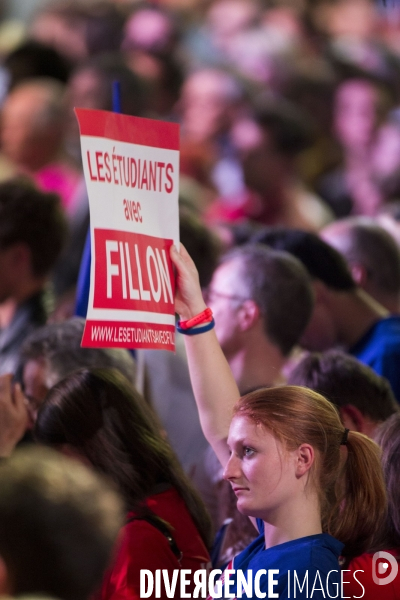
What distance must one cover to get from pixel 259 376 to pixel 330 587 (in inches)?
63.6

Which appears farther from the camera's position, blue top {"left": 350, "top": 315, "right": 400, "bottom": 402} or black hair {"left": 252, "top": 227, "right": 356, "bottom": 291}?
black hair {"left": 252, "top": 227, "right": 356, "bottom": 291}

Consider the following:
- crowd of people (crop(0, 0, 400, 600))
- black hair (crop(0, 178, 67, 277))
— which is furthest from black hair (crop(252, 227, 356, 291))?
black hair (crop(0, 178, 67, 277))

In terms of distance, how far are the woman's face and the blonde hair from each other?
26mm

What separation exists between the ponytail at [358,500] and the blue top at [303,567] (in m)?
0.09

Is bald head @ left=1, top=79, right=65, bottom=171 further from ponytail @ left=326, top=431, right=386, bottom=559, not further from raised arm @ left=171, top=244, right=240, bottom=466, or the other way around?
ponytail @ left=326, top=431, right=386, bottom=559

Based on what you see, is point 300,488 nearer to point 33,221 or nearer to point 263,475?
point 263,475

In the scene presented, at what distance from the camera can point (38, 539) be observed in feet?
5.24

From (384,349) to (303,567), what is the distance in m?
2.09

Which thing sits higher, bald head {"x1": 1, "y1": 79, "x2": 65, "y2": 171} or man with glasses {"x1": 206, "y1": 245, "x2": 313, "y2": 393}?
bald head {"x1": 1, "y1": 79, "x2": 65, "y2": 171}

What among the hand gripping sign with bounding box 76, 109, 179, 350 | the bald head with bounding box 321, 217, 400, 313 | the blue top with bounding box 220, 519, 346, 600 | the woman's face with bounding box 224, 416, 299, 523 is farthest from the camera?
the bald head with bounding box 321, 217, 400, 313

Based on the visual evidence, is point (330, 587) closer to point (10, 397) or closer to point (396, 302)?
point (10, 397)

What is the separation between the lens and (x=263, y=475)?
7.80 feet

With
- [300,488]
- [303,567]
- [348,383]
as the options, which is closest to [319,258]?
[348,383]

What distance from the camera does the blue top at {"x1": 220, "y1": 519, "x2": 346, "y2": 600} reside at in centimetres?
224
